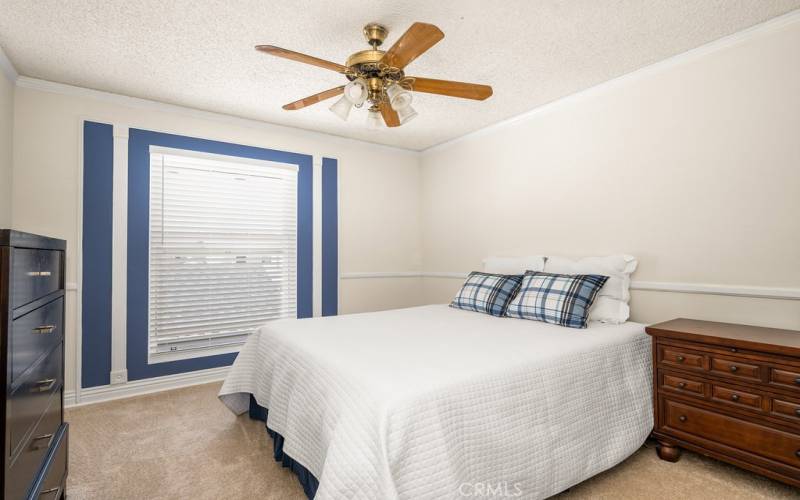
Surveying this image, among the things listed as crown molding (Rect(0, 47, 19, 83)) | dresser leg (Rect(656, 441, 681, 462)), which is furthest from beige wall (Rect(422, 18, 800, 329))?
crown molding (Rect(0, 47, 19, 83))

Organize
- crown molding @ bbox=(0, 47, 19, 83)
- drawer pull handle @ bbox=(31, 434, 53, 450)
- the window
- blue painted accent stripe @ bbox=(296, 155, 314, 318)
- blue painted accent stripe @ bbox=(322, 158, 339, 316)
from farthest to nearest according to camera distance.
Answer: blue painted accent stripe @ bbox=(322, 158, 339, 316) → blue painted accent stripe @ bbox=(296, 155, 314, 318) → the window → crown molding @ bbox=(0, 47, 19, 83) → drawer pull handle @ bbox=(31, 434, 53, 450)

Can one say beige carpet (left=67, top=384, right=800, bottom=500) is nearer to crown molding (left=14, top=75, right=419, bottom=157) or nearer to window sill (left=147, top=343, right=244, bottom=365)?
window sill (left=147, top=343, right=244, bottom=365)

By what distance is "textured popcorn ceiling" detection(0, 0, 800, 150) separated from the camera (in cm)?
206

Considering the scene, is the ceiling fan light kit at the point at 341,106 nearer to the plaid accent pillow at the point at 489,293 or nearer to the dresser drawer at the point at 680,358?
the plaid accent pillow at the point at 489,293

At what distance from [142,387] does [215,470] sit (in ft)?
5.32

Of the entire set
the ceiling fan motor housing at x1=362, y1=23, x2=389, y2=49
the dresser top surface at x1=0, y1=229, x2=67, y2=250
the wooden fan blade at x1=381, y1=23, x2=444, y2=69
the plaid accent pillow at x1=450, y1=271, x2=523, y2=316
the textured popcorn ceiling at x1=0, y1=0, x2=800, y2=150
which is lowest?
the plaid accent pillow at x1=450, y1=271, x2=523, y2=316

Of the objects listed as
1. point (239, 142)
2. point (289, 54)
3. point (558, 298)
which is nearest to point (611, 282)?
point (558, 298)

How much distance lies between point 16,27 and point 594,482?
397 centimetres

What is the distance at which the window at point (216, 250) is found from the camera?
10.9ft

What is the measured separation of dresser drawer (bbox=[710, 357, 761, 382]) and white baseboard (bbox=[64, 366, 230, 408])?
143 inches

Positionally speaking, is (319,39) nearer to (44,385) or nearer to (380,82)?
(380,82)

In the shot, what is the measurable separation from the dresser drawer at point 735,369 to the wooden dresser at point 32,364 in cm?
279

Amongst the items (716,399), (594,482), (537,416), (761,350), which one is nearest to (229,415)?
(537,416)

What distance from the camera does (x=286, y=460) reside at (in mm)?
2053
